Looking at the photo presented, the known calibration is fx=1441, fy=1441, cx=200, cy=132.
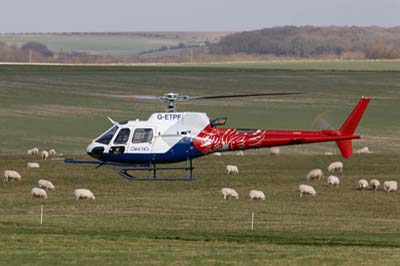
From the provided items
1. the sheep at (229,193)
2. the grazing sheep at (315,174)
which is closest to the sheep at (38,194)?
the sheep at (229,193)

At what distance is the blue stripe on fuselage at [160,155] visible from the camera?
117 feet

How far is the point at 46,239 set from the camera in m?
30.8

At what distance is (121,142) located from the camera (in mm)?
35531

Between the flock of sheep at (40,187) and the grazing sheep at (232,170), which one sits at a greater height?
the flock of sheep at (40,187)

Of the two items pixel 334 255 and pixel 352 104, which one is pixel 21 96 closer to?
pixel 352 104

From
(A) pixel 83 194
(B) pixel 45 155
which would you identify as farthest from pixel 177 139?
(B) pixel 45 155

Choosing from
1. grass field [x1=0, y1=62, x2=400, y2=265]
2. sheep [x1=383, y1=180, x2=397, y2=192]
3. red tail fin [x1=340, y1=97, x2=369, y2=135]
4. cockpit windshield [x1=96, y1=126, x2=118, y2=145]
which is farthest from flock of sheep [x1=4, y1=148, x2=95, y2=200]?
red tail fin [x1=340, y1=97, x2=369, y2=135]

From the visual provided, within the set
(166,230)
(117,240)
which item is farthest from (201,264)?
(166,230)

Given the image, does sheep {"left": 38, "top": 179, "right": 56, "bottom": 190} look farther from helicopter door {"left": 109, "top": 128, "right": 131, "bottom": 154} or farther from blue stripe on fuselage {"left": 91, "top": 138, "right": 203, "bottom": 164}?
helicopter door {"left": 109, "top": 128, "right": 131, "bottom": 154}

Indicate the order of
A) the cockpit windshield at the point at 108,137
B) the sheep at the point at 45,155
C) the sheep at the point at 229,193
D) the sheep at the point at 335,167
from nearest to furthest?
the cockpit windshield at the point at 108,137 < the sheep at the point at 229,193 < the sheep at the point at 335,167 < the sheep at the point at 45,155

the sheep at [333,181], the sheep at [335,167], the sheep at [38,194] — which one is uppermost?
the sheep at [38,194]

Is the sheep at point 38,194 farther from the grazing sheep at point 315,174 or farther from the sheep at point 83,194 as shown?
the grazing sheep at point 315,174

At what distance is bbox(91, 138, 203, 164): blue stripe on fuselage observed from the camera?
35.6 meters

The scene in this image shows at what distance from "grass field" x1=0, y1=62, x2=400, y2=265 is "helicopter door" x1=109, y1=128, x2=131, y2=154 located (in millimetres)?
1963
